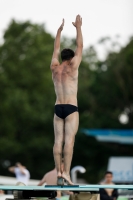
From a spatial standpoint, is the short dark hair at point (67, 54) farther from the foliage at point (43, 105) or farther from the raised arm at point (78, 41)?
the foliage at point (43, 105)

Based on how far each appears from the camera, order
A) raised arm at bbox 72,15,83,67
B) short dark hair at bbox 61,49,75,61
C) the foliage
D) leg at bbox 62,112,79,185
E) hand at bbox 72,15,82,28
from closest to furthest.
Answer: leg at bbox 62,112,79,185, raised arm at bbox 72,15,83,67, short dark hair at bbox 61,49,75,61, hand at bbox 72,15,82,28, the foliage

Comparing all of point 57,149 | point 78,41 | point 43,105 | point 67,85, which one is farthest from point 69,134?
point 43,105

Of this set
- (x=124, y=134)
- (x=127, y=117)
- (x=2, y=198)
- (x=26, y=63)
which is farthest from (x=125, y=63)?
(x=2, y=198)

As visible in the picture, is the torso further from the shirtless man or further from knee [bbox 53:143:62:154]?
knee [bbox 53:143:62:154]

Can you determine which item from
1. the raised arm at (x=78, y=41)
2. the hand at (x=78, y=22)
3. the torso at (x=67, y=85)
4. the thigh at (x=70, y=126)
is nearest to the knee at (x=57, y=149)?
the thigh at (x=70, y=126)

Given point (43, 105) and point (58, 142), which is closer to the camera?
point (58, 142)

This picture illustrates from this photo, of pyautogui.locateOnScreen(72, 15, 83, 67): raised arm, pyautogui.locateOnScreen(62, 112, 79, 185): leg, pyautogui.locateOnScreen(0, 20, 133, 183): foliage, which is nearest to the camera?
pyautogui.locateOnScreen(62, 112, 79, 185): leg

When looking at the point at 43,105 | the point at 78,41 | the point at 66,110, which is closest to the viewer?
the point at 66,110

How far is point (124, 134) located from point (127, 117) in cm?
2765

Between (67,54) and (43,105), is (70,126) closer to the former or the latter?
(67,54)

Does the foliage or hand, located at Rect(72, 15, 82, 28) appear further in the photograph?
the foliage

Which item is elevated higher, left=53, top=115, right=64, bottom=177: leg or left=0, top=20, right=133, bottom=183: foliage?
left=0, top=20, right=133, bottom=183: foliage

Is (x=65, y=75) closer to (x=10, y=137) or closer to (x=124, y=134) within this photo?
(x=124, y=134)

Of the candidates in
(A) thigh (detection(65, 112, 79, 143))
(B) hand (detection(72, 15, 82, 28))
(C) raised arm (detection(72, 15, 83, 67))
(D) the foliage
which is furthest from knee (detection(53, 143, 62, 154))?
(D) the foliage
